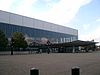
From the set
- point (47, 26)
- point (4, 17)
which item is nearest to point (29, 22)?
point (47, 26)

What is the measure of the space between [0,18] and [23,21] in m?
13.9

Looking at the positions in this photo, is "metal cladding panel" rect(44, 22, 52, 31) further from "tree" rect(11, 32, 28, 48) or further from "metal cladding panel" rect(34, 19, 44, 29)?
"tree" rect(11, 32, 28, 48)

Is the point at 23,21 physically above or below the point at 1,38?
above

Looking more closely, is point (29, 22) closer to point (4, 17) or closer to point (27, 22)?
point (27, 22)

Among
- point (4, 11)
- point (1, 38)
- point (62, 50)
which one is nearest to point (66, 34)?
point (62, 50)

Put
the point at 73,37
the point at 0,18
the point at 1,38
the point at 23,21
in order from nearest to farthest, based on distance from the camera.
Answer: the point at 1,38 → the point at 0,18 → the point at 23,21 → the point at 73,37

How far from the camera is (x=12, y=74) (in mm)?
13352

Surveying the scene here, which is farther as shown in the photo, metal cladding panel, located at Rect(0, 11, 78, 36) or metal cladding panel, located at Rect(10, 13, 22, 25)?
metal cladding panel, located at Rect(10, 13, 22, 25)

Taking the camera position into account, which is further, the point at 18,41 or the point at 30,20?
the point at 30,20

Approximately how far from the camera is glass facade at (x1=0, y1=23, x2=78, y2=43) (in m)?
85.8

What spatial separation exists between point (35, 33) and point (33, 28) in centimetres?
256

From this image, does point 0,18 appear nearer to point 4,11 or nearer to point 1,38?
point 4,11

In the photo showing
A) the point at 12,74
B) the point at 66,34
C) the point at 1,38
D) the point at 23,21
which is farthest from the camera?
the point at 66,34

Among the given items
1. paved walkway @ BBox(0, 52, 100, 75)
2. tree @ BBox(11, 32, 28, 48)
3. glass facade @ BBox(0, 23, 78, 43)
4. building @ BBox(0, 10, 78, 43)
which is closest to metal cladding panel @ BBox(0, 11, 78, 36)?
building @ BBox(0, 10, 78, 43)
